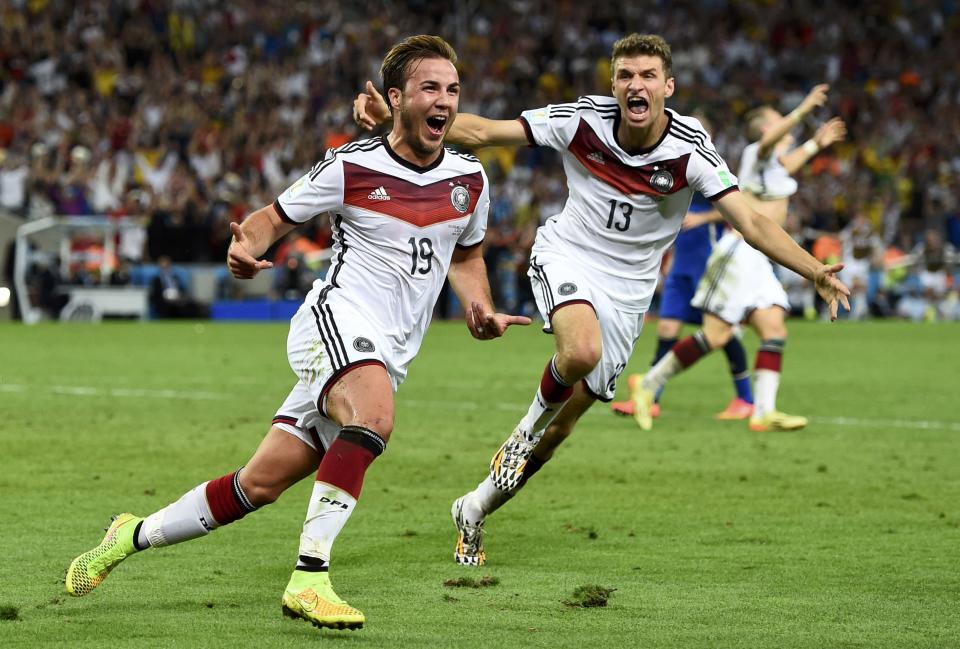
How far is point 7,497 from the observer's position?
27.1ft

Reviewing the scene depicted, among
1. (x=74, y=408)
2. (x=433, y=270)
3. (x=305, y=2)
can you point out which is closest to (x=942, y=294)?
(x=305, y=2)

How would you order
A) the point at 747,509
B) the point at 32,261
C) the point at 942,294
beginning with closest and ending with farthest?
the point at 747,509 < the point at 32,261 < the point at 942,294

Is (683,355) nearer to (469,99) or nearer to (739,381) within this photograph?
(739,381)

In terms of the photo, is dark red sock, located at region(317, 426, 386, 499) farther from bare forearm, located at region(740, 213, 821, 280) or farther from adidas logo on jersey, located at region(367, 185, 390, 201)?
bare forearm, located at region(740, 213, 821, 280)

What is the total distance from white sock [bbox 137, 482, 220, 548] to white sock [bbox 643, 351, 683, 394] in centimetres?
705

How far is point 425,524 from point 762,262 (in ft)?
18.6

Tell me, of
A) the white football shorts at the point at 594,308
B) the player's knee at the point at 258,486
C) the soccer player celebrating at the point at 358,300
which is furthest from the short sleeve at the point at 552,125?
the player's knee at the point at 258,486

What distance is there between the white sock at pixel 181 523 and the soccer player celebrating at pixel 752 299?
6806 mm

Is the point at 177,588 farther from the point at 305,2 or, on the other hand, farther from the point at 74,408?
the point at 305,2

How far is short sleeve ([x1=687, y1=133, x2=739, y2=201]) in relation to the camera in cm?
713

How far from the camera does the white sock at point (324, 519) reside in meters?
5.28

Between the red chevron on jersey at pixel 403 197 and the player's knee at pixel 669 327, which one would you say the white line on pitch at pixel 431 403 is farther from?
the red chevron on jersey at pixel 403 197

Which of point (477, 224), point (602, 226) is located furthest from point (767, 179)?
point (477, 224)

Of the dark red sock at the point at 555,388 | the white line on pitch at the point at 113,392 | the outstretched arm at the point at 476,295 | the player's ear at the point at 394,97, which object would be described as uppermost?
the player's ear at the point at 394,97
